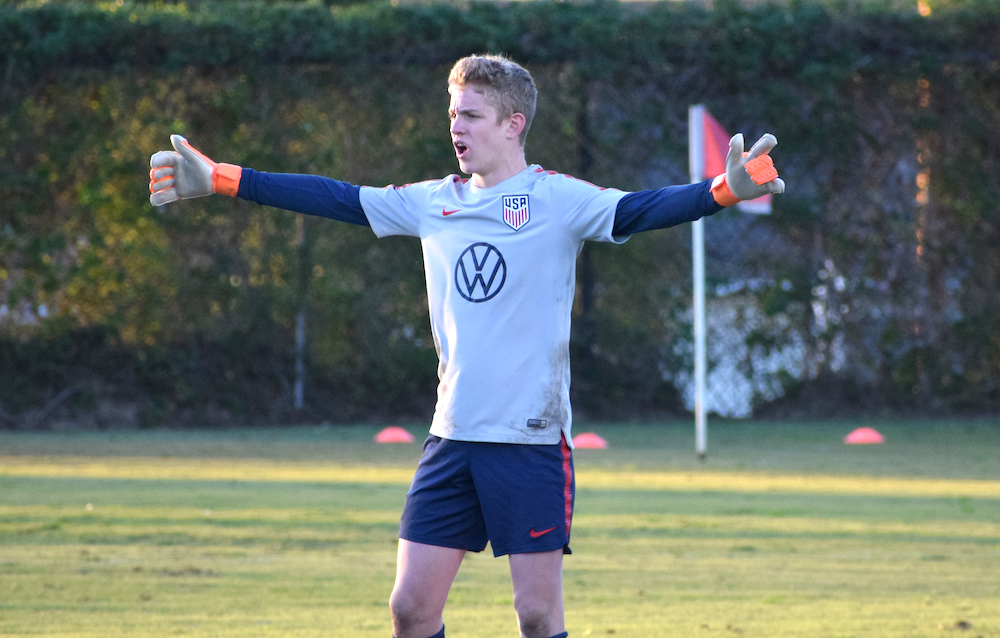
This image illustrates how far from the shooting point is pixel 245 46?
12664mm

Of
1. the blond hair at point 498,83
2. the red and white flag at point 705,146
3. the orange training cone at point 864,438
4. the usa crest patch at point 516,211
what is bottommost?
the orange training cone at point 864,438

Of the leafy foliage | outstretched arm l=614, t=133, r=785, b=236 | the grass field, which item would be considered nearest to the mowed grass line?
the grass field

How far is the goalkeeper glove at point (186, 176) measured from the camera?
11.2 feet

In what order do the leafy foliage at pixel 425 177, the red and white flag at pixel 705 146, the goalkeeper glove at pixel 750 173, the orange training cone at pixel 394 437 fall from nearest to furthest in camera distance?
the goalkeeper glove at pixel 750 173 < the red and white flag at pixel 705 146 < the orange training cone at pixel 394 437 < the leafy foliage at pixel 425 177

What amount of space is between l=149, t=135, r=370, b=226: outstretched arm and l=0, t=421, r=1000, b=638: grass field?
167cm

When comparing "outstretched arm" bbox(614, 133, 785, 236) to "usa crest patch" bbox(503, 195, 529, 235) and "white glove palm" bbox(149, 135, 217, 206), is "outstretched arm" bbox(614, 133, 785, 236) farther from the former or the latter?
"white glove palm" bbox(149, 135, 217, 206)

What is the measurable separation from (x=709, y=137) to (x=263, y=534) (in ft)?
17.6

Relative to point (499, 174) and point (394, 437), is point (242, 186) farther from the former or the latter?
point (394, 437)

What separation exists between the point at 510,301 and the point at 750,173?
70 centimetres

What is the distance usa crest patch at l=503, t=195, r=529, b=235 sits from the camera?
3.28 metres

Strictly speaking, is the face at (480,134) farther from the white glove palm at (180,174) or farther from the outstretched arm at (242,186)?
the white glove palm at (180,174)

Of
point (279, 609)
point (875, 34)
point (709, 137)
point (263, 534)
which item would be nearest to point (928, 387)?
point (875, 34)

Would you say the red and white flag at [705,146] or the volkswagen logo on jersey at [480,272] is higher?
the red and white flag at [705,146]

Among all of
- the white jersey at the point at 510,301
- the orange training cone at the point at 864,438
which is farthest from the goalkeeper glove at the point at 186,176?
the orange training cone at the point at 864,438
